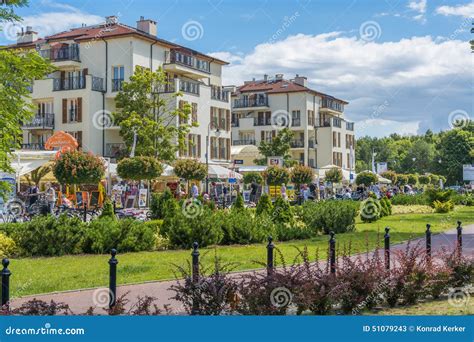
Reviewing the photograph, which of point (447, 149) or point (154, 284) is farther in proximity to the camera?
point (447, 149)

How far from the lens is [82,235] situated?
15.7 meters

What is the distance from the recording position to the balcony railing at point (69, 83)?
166 ft

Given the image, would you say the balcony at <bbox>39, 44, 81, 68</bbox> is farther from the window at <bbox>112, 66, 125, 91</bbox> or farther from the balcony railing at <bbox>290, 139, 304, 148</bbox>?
the balcony railing at <bbox>290, 139, 304, 148</bbox>

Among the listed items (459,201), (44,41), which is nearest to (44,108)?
(44,41)

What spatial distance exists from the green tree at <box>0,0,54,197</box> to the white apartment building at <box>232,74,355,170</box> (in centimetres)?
6700

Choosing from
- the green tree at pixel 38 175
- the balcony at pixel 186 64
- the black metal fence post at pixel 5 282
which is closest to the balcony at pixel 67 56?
the balcony at pixel 186 64

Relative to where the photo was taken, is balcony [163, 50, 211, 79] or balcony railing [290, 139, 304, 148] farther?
balcony railing [290, 139, 304, 148]

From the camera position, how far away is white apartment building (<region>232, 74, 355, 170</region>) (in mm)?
78938

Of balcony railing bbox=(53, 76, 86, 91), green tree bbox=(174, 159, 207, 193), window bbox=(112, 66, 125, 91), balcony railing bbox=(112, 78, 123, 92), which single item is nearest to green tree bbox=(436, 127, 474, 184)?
window bbox=(112, 66, 125, 91)

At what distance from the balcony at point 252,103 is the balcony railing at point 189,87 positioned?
25.8 metres

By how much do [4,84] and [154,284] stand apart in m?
4.16

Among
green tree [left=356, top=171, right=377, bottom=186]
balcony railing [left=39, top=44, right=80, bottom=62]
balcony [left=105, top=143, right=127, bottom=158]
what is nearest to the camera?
balcony [left=105, top=143, right=127, bottom=158]

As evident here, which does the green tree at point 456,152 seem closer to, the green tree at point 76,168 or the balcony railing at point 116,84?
the balcony railing at point 116,84

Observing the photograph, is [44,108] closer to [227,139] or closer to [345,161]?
[227,139]
